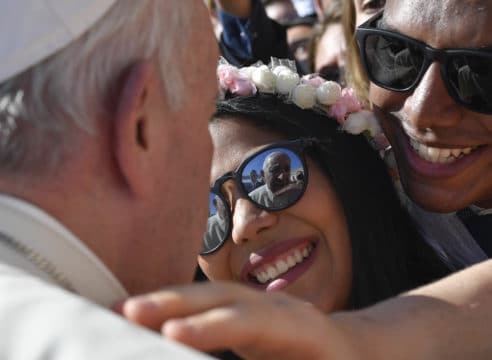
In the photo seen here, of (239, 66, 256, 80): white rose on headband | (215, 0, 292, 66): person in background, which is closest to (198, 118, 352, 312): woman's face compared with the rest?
(239, 66, 256, 80): white rose on headband

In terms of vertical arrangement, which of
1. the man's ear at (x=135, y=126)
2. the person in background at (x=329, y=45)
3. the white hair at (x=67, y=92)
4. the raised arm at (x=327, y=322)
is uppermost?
the white hair at (x=67, y=92)

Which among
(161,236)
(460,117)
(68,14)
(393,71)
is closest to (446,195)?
(460,117)

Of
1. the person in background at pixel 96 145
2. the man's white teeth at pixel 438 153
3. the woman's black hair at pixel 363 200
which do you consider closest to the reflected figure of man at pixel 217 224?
the woman's black hair at pixel 363 200

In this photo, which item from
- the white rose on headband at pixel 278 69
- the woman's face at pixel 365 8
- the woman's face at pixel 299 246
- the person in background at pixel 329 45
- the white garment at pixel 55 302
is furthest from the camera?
the person in background at pixel 329 45

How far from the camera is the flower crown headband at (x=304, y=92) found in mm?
2660

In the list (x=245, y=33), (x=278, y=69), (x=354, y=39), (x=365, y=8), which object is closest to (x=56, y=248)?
(x=278, y=69)

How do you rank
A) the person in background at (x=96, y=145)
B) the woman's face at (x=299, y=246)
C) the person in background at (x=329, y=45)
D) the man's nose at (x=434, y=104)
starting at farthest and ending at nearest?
1. the person in background at (x=329, y=45)
2. the woman's face at (x=299, y=246)
3. the man's nose at (x=434, y=104)
4. the person in background at (x=96, y=145)

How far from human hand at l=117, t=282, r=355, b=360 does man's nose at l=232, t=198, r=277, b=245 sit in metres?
1.29

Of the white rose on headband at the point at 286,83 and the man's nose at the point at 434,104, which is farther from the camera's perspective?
the white rose on headband at the point at 286,83

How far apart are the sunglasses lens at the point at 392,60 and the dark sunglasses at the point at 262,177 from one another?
0.33 metres

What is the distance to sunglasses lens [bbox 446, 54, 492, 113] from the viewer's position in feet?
7.42

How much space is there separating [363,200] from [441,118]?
344mm

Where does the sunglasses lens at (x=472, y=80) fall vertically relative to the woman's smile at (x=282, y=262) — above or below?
above

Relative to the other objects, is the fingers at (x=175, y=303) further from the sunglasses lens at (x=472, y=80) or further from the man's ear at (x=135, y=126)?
the sunglasses lens at (x=472, y=80)
